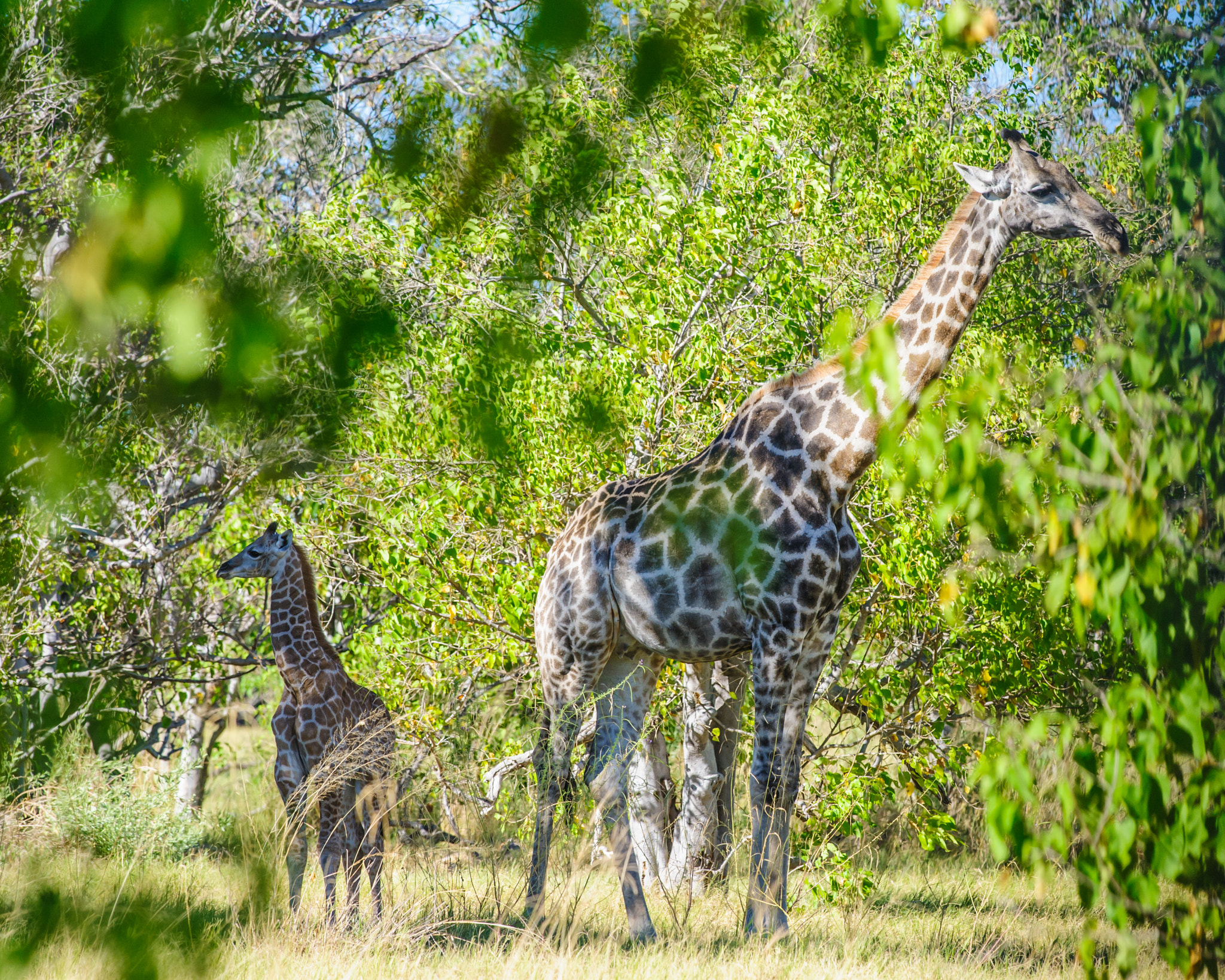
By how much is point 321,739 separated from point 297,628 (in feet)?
2.46

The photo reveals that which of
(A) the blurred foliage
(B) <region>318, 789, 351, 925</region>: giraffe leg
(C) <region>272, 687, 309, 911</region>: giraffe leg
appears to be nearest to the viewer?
(A) the blurred foliage

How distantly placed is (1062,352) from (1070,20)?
3496 millimetres

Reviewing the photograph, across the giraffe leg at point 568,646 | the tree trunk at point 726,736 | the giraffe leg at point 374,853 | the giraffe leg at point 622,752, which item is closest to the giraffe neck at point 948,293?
the giraffe leg at point 568,646

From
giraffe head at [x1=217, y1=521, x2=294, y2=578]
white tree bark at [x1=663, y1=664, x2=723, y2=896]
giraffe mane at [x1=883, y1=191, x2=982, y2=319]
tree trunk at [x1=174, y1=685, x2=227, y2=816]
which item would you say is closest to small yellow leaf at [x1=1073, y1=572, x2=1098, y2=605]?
giraffe mane at [x1=883, y1=191, x2=982, y2=319]

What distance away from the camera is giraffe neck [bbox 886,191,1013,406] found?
17.3 feet

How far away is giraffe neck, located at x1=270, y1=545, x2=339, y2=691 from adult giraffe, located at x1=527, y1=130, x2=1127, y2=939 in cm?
156

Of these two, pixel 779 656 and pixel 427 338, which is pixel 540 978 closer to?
pixel 779 656

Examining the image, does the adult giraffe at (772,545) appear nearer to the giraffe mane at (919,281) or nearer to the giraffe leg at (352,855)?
the giraffe mane at (919,281)

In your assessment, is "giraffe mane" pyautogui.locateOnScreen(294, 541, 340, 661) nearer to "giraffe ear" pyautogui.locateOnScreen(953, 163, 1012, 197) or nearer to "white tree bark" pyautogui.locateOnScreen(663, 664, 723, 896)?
"white tree bark" pyautogui.locateOnScreen(663, 664, 723, 896)

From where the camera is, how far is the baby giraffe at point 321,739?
18.8ft

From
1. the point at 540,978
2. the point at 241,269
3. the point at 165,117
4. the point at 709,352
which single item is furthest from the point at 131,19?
the point at 709,352

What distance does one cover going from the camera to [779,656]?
5230mm

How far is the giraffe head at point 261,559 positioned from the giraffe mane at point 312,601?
10 centimetres

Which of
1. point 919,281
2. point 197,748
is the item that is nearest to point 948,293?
point 919,281
